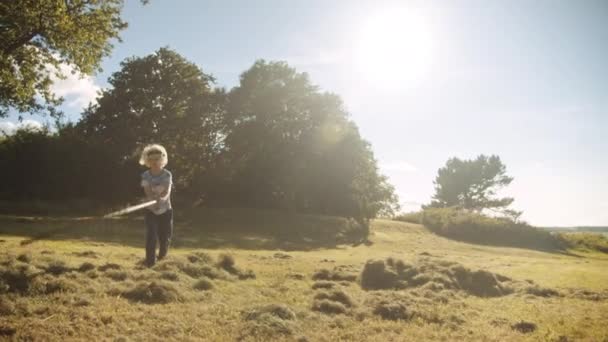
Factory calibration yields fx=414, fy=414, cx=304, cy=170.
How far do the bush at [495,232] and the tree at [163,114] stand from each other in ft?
81.4

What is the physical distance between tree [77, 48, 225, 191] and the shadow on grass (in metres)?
8.32

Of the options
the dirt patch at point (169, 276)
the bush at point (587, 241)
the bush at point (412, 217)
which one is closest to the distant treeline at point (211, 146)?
the bush at point (412, 217)

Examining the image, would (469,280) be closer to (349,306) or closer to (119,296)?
(349,306)

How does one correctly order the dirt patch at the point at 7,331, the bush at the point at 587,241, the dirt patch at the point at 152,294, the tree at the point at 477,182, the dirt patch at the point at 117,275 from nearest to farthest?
the dirt patch at the point at 7,331 < the dirt patch at the point at 152,294 < the dirt patch at the point at 117,275 < the bush at the point at 587,241 < the tree at the point at 477,182

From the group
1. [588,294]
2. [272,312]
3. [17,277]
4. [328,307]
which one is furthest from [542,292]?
[17,277]

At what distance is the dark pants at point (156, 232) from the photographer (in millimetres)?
9398

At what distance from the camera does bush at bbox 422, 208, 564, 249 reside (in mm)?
40750

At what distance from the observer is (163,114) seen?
116ft

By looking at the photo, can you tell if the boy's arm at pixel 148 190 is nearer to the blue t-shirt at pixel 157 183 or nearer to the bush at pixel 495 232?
the blue t-shirt at pixel 157 183

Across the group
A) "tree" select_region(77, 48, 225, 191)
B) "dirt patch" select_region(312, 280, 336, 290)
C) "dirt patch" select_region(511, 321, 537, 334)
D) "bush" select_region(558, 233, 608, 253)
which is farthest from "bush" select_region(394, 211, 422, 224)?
"dirt patch" select_region(511, 321, 537, 334)

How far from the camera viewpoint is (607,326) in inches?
294

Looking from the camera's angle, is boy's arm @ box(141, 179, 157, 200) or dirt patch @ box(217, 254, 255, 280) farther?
dirt patch @ box(217, 254, 255, 280)

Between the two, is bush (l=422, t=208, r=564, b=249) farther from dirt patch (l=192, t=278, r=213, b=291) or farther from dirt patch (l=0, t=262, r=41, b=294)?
dirt patch (l=0, t=262, r=41, b=294)

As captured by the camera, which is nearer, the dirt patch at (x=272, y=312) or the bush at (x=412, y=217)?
the dirt patch at (x=272, y=312)
